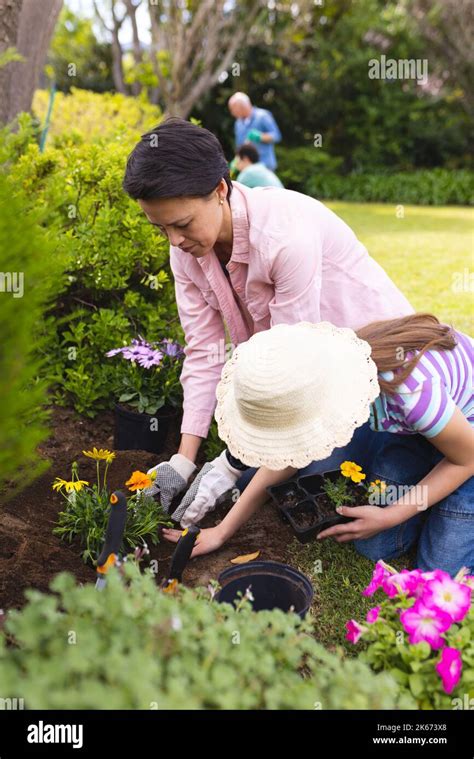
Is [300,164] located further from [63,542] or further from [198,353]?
[63,542]

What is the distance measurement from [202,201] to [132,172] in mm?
248

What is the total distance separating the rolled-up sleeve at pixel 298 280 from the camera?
267 centimetres

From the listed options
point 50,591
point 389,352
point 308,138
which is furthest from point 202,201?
point 308,138

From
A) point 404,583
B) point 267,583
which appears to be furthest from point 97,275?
point 404,583

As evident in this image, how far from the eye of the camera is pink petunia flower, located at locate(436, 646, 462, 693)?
164 centimetres

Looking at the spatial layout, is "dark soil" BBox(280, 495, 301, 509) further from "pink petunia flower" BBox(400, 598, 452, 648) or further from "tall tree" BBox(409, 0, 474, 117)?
"tall tree" BBox(409, 0, 474, 117)

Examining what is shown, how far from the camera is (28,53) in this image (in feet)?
19.0

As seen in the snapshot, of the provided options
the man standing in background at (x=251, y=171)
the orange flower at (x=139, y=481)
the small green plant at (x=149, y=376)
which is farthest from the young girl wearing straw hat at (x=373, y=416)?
the man standing in background at (x=251, y=171)

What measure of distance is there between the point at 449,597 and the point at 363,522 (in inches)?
29.7

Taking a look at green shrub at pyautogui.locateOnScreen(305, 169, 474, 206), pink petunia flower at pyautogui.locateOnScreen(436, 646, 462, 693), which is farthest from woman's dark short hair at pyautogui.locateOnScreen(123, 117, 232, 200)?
green shrub at pyautogui.locateOnScreen(305, 169, 474, 206)

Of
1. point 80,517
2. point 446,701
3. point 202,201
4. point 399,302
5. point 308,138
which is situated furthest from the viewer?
point 308,138

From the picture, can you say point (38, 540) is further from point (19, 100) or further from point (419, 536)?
point (19, 100)

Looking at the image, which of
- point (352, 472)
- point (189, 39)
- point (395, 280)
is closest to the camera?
point (352, 472)

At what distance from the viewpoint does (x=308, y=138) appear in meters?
17.4
